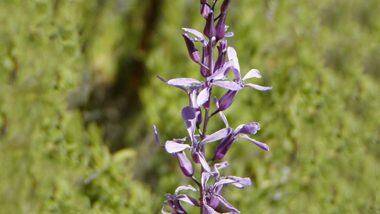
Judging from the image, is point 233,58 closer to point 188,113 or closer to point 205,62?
point 205,62

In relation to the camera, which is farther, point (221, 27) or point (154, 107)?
point (154, 107)

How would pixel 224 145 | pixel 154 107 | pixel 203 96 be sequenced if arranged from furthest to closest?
pixel 154 107 → pixel 224 145 → pixel 203 96

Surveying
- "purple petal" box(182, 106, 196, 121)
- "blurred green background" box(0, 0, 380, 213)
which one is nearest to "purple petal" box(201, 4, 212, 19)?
"purple petal" box(182, 106, 196, 121)

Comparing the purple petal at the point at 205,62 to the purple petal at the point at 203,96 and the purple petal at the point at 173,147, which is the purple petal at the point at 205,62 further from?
the purple petal at the point at 173,147

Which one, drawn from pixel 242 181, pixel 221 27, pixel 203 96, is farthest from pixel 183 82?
pixel 242 181

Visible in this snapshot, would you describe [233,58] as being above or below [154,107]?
above

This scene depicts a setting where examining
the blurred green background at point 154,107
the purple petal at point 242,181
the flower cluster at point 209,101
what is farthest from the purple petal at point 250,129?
the blurred green background at point 154,107
